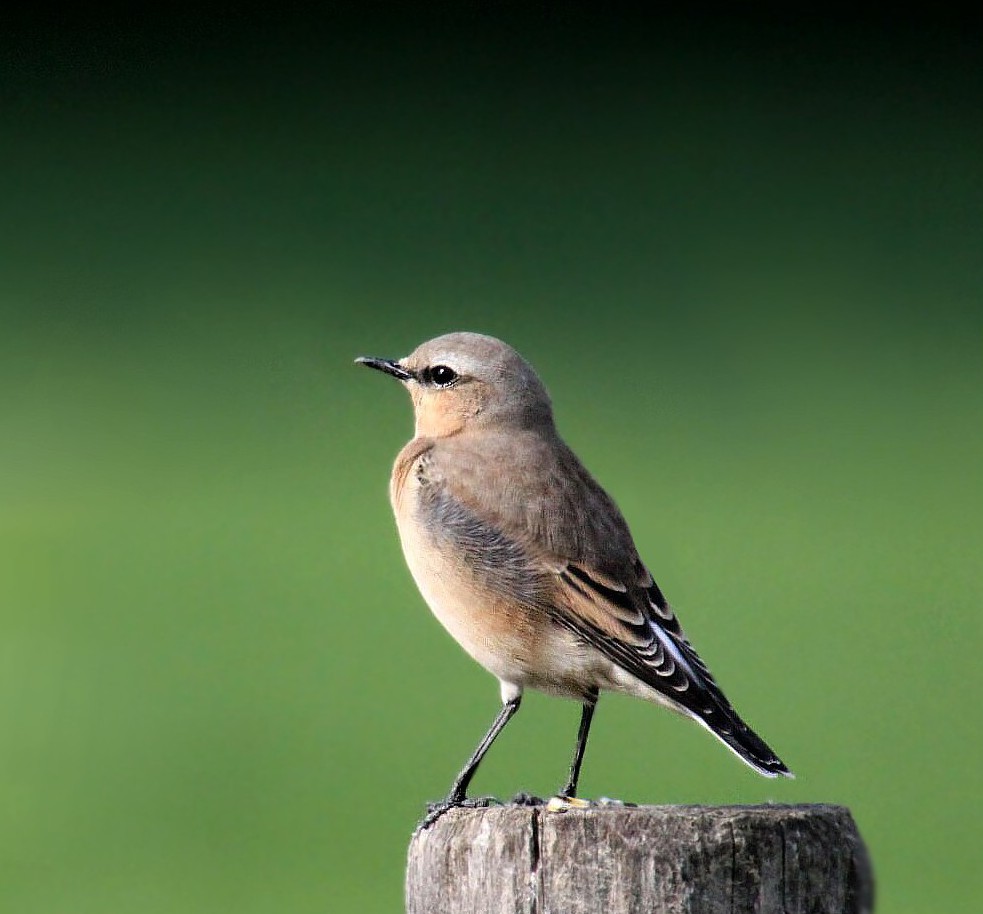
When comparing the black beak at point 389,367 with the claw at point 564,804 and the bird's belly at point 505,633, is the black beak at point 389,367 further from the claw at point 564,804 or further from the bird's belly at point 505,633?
the claw at point 564,804

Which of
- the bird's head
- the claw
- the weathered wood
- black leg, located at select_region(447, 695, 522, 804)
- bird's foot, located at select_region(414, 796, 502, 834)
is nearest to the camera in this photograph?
the weathered wood

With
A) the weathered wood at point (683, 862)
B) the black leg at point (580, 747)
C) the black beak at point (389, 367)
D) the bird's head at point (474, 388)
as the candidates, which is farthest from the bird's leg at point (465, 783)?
the black beak at point (389, 367)

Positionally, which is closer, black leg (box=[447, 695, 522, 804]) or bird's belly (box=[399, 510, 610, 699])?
black leg (box=[447, 695, 522, 804])

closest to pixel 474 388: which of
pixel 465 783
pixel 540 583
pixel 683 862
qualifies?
pixel 540 583

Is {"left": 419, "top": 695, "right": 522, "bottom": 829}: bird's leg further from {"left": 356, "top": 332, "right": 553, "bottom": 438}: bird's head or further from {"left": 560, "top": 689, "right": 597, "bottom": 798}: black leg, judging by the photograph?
{"left": 356, "top": 332, "right": 553, "bottom": 438}: bird's head

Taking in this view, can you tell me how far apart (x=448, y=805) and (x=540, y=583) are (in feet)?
2.47

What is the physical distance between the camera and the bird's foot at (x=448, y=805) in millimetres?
4107

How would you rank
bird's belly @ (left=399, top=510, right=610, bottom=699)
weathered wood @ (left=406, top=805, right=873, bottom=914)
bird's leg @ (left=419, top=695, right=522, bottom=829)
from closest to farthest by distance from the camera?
weathered wood @ (left=406, top=805, right=873, bottom=914) → bird's leg @ (left=419, top=695, right=522, bottom=829) → bird's belly @ (left=399, top=510, right=610, bottom=699)

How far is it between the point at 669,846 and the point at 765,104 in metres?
13.8

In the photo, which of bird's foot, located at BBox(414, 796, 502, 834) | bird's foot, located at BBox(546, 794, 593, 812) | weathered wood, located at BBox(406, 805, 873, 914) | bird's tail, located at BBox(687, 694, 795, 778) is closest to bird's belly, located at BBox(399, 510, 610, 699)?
bird's tail, located at BBox(687, 694, 795, 778)

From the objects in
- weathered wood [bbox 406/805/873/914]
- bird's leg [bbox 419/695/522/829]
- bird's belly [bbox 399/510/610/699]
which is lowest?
weathered wood [bbox 406/805/873/914]

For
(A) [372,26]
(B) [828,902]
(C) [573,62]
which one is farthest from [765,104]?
(B) [828,902]

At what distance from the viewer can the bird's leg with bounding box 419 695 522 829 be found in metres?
4.25

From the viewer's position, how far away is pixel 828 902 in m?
3.30
